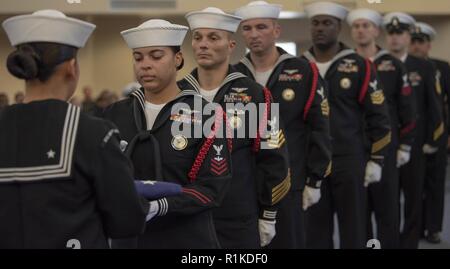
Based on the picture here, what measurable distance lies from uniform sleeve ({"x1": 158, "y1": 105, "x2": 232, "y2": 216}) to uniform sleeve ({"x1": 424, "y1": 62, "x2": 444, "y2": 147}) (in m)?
3.17

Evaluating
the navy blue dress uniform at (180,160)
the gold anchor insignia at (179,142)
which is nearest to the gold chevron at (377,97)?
the navy blue dress uniform at (180,160)

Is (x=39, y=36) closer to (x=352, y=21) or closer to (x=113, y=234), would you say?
(x=113, y=234)

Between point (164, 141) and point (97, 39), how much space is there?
4083 mm

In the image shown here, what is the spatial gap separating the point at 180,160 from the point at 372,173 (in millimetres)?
2174

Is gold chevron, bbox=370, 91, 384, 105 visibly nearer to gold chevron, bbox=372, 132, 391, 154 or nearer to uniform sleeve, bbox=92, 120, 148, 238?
gold chevron, bbox=372, 132, 391, 154

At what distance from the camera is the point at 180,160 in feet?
8.52

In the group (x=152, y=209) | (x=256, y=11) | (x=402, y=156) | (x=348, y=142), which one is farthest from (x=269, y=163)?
(x=402, y=156)

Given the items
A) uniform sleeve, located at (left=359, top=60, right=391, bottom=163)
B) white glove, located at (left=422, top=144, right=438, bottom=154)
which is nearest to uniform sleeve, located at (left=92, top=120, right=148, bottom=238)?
uniform sleeve, located at (left=359, top=60, right=391, bottom=163)

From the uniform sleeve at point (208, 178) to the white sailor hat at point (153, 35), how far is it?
365 mm

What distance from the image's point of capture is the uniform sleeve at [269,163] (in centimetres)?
325

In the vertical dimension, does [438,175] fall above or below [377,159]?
below

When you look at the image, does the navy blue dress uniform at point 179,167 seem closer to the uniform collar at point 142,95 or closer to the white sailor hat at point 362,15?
the uniform collar at point 142,95

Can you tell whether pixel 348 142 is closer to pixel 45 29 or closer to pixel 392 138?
pixel 392 138
